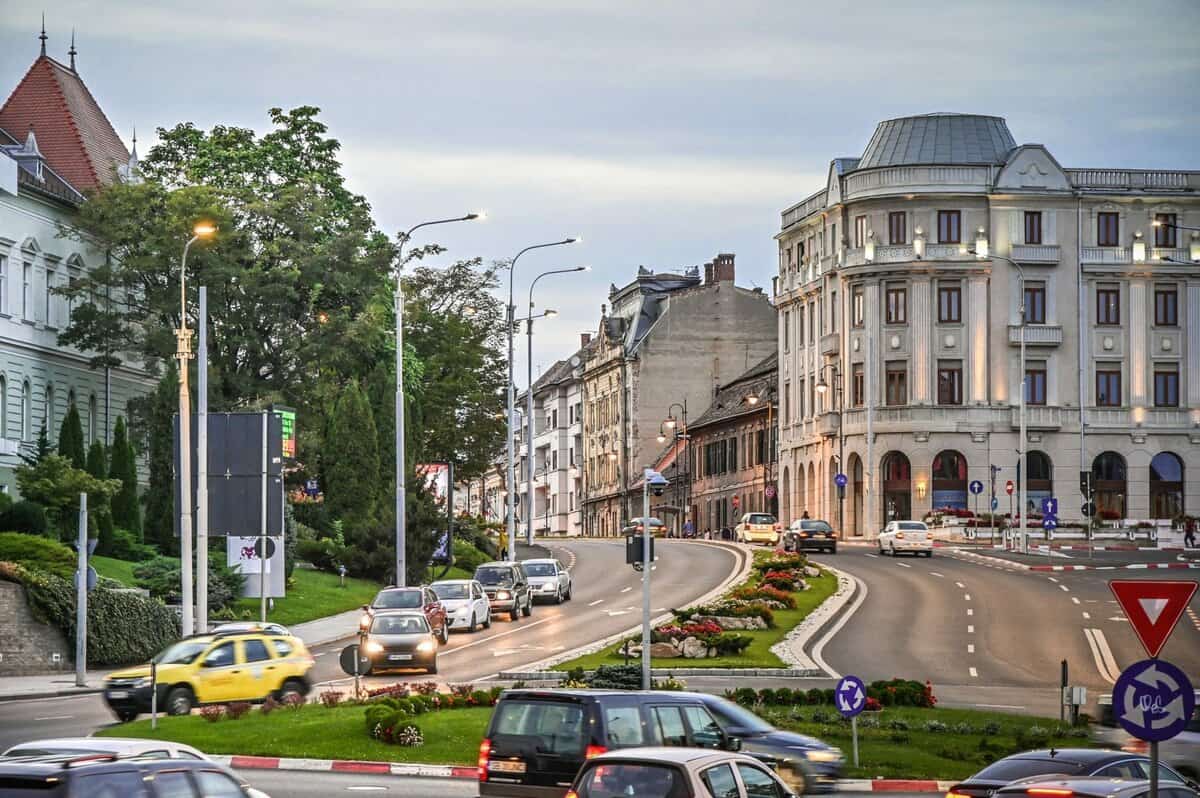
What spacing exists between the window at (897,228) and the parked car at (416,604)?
64.1 m

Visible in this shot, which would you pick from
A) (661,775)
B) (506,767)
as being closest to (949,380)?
(506,767)

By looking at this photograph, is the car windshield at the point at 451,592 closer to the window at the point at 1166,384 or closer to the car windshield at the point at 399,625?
the car windshield at the point at 399,625

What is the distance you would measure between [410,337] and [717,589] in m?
30.3

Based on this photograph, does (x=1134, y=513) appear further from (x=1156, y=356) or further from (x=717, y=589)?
(x=717, y=589)

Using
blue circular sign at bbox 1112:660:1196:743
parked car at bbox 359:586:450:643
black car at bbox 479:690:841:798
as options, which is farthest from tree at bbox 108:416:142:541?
blue circular sign at bbox 1112:660:1196:743

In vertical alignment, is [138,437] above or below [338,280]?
below

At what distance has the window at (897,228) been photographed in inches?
4313

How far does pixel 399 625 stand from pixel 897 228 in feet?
236

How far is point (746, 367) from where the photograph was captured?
464 feet

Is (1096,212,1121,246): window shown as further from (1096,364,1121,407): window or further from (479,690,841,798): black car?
(479,690,841,798): black car

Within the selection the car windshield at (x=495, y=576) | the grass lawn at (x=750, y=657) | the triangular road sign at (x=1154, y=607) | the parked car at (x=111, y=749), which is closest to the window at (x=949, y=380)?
the grass lawn at (x=750, y=657)

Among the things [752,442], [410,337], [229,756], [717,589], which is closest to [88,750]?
[229,756]

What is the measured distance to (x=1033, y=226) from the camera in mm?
110188

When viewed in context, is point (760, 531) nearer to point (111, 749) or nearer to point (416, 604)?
point (416, 604)
